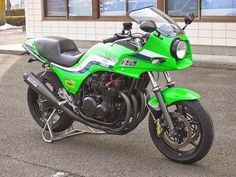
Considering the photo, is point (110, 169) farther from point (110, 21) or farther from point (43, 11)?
point (43, 11)

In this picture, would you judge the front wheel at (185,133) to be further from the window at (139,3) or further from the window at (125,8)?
the window at (139,3)

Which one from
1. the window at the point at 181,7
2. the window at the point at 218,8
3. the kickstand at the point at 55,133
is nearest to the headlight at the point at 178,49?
the kickstand at the point at 55,133

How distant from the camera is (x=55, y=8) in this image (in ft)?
46.3

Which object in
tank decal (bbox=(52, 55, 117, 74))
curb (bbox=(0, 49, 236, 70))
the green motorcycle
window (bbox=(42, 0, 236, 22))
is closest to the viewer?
the green motorcycle

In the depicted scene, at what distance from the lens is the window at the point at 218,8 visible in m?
10.9

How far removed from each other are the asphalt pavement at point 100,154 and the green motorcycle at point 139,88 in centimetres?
21

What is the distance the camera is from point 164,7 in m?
11.8

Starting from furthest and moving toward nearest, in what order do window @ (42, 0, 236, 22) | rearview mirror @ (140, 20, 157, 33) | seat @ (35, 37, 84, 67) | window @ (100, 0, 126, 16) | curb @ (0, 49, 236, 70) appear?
window @ (100, 0, 126, 16) → window @ (42, 0, 236, 22) → curb @ (0, 49, 236, 70) → seat @ (35, 37, 84, 67) → rearview mirror @ (140, 20, 157, 33)

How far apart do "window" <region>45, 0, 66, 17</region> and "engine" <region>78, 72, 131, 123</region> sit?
9.32 m

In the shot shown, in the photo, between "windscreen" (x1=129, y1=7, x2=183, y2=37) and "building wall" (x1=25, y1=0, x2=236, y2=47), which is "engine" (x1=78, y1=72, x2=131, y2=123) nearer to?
"windscreen" (x1=129, y1=7, x2=183, y2=37)

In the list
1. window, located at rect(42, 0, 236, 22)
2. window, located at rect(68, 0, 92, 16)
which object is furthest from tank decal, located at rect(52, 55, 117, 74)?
window, located at rect(68, 0, 92, 16)

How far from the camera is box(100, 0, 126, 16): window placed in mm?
12688

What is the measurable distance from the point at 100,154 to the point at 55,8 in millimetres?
9842

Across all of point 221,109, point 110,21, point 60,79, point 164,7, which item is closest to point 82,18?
point 110,21
